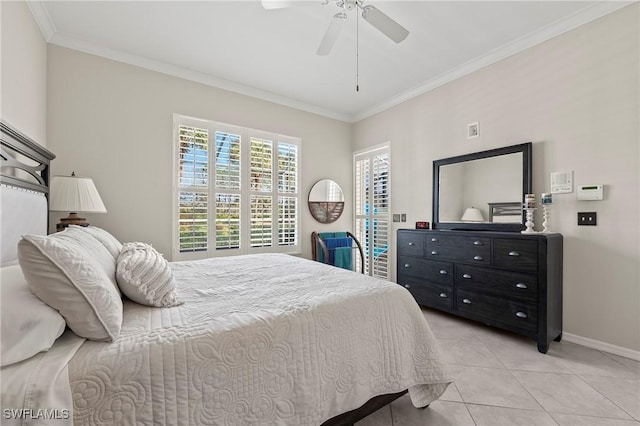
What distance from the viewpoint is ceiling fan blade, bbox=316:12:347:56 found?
6.29 ft

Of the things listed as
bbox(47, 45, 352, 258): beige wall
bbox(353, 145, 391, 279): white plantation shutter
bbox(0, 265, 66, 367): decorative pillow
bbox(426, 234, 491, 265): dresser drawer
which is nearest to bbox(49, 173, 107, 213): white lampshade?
bbox(47, 45, 352, 258): beige wall

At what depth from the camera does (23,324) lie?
2.51 feet

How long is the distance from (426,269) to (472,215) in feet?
2.54

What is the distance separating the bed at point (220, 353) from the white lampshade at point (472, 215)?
1879mm

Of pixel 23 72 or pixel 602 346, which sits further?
pixel 602 346

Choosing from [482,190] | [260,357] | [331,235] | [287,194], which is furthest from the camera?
[331,235]

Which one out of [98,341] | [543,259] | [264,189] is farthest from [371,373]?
[264,189]

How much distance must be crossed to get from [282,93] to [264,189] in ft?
4.41

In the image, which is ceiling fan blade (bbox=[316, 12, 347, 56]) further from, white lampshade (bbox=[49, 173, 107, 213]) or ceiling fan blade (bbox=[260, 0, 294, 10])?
white lampshade (bbox=[49, 173, 107, 213])

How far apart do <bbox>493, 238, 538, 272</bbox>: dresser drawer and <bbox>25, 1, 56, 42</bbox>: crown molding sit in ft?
14.1

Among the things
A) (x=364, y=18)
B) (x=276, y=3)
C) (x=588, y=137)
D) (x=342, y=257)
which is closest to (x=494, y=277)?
(x=588, y=137)

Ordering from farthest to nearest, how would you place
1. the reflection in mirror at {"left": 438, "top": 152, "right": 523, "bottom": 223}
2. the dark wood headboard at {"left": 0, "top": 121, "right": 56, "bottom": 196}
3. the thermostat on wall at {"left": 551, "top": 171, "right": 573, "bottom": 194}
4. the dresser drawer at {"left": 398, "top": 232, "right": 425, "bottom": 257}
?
the dresser drawer at {"left": 398, "top": 232, "right": 425, "bottom": 257} → the reflection in mirror at {"left": 438, "top": 152, "right": 523, "bottom": 223} → the thermostat on wall at {"left": 551, "top": 171, "right": 573, "bottom": 194} → the dark wood headboard at {"left": 0, "top": 121, "right": 56, "bottom": 196}

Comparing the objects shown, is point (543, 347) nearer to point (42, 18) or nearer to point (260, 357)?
point (260, 357)

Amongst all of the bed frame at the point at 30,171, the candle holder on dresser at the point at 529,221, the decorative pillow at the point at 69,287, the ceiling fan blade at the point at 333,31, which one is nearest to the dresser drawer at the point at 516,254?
the candle holder on dresser at the point at 529,221
